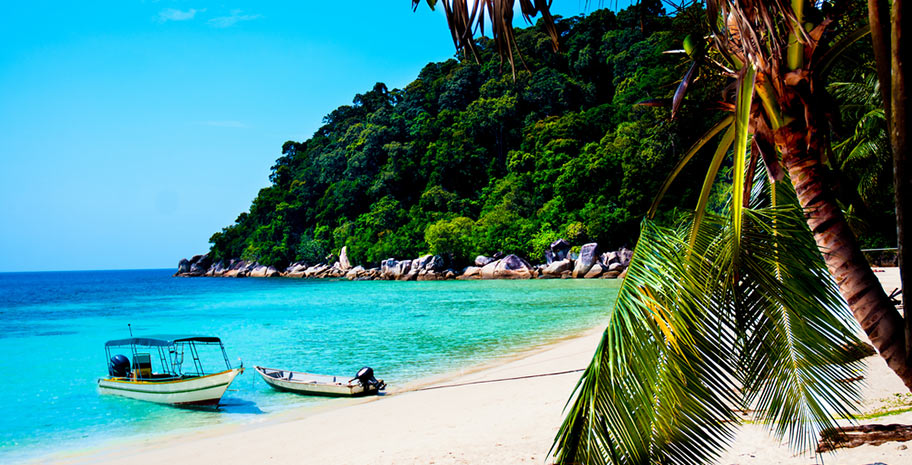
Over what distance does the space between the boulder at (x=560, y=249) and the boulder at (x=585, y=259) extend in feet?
6.05

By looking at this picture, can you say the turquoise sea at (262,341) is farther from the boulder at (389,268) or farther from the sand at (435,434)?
the boulder at (389,268)

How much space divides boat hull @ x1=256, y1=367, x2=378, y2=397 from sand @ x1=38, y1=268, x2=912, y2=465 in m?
0.33

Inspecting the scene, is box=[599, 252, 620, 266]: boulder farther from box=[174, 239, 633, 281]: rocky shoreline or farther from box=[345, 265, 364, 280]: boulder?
box=[345, 265, 364, 280]: boulder

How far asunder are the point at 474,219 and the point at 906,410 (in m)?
51.1

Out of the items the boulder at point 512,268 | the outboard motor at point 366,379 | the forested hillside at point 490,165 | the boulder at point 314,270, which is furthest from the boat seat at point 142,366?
the boulder at point 314,270

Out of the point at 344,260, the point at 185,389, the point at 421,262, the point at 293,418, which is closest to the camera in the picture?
the point at 293,418

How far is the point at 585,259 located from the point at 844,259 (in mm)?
40812

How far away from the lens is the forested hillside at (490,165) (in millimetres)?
44906

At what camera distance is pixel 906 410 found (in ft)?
16.3

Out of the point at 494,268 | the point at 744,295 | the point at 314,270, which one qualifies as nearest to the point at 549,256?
the point at 494,268

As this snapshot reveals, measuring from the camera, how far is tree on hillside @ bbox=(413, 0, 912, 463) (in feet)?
9.21

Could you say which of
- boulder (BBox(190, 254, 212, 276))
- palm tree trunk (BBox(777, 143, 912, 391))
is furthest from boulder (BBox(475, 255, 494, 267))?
boulder (BBox(190, 254, 212, 276))

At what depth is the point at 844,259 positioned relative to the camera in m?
2.99

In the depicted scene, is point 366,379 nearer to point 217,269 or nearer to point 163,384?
point 163,384
